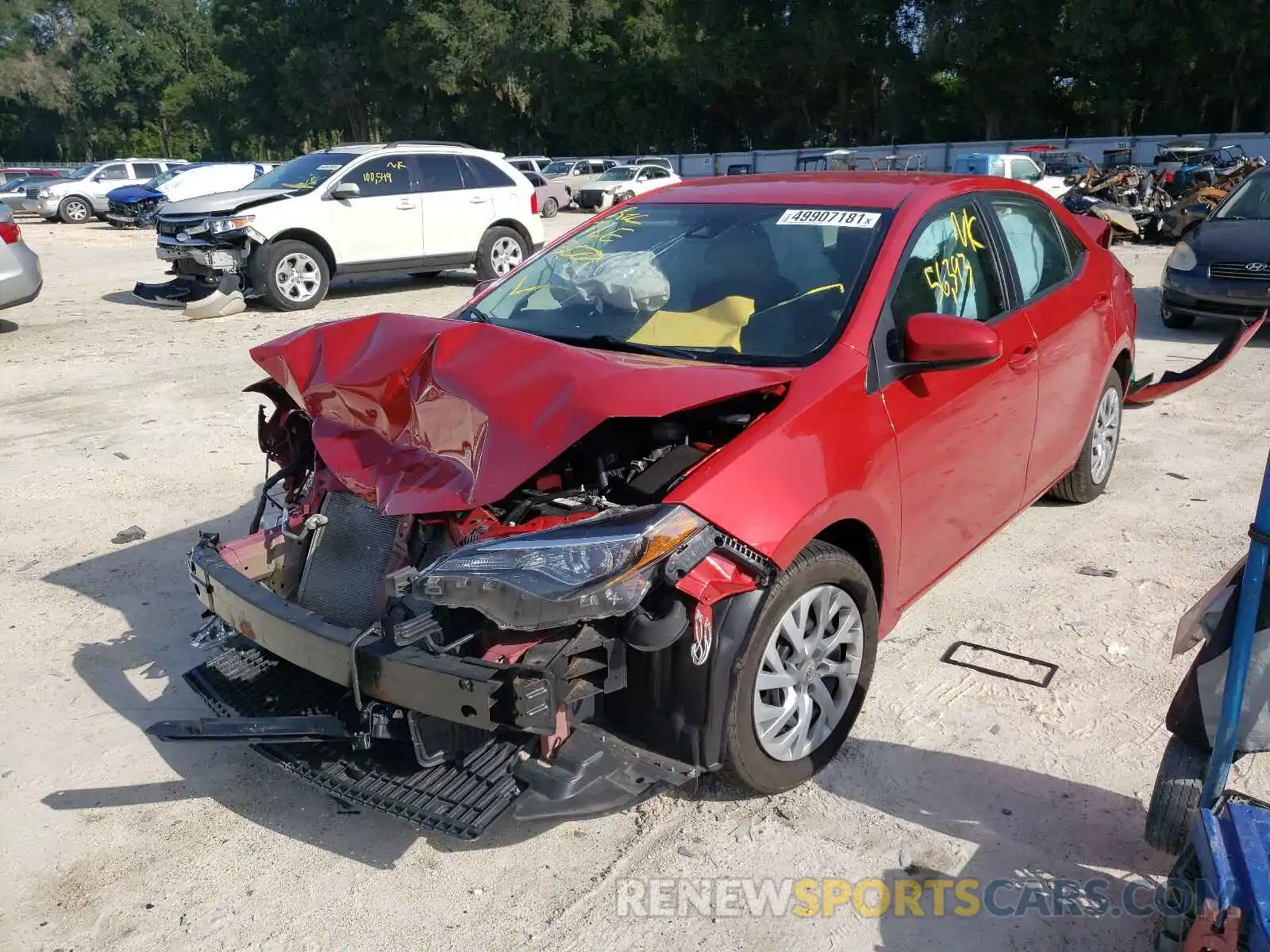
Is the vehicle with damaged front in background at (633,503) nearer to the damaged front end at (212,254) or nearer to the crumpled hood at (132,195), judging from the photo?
the damaged front end at (212,254)

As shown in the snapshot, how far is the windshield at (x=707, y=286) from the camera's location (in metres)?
3.50

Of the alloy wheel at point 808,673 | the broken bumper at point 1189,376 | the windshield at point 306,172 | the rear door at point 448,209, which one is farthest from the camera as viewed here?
the rear door at point 448,209

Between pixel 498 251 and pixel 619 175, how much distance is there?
18.1m

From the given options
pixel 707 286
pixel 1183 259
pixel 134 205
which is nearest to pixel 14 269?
pixel 707 286

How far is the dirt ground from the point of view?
2.71 metres

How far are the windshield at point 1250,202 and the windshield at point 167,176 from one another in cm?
2451

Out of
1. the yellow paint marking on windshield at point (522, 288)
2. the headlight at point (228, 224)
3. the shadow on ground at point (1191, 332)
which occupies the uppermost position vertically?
the headlight at point (228, 224)

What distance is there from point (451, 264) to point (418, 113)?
53.2 meters

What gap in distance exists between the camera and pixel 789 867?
288cm

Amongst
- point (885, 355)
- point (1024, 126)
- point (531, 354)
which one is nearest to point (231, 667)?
point (531, 354)

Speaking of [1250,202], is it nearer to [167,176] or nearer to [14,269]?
[14,269]

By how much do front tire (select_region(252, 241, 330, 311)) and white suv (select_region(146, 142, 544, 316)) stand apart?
0.01 m

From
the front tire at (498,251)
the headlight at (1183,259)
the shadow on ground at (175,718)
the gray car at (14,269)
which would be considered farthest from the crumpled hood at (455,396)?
the front tire at (498,251)

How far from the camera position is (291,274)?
1199cm
